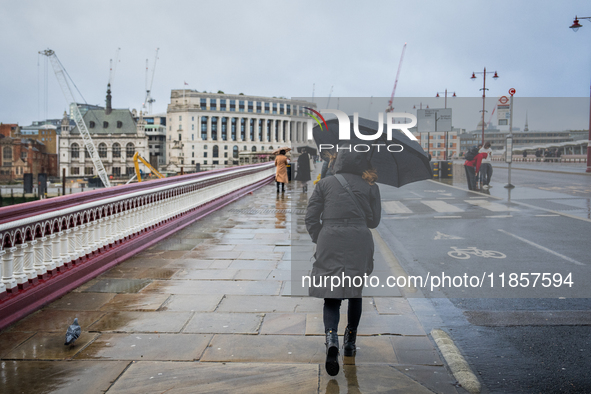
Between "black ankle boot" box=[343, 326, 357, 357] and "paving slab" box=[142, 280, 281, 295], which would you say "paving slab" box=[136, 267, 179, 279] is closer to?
"paving slab" box=[142, 280, 281, 295]

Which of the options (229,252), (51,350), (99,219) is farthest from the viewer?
(229,252)

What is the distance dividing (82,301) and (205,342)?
1.94m

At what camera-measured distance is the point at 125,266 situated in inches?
290

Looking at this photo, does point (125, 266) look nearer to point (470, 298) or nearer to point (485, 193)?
point (470, 298)

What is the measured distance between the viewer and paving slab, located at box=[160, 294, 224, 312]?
17.7 feet

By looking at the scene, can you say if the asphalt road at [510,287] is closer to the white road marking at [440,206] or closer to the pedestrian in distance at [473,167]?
the white road marking at [440,206]

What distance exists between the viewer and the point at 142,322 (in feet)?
16.2

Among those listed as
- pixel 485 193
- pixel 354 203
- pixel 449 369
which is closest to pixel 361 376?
pixel 449 369

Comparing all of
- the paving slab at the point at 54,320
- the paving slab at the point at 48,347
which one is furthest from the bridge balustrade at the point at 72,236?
the paving slab at the point at 48,347

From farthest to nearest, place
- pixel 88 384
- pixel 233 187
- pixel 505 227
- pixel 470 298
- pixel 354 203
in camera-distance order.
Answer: pixel 233 187
pixel 505 227
pixel 470 298
pixel 354 203
pixel 88 384

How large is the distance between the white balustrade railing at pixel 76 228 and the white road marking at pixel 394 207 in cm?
684

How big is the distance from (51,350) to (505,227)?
1007 cm

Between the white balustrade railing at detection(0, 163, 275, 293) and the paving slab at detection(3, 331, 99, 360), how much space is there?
76 cm

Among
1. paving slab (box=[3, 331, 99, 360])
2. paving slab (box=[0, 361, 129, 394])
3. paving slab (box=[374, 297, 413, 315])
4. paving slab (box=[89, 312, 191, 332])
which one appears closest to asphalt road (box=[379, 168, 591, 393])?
paving slab (box=[374, 297, 413, 315])
